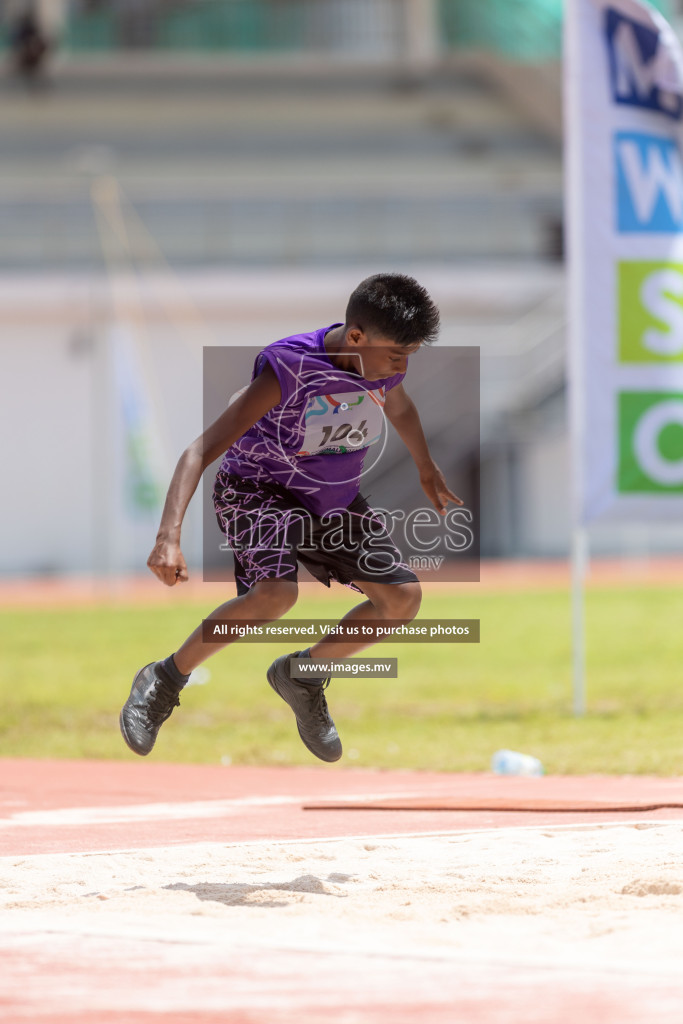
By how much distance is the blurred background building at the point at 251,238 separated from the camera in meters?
28.7

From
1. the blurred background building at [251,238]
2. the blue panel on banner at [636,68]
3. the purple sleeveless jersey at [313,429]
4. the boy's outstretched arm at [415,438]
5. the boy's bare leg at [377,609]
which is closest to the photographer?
the purple sleeveless jersey at [313,429]

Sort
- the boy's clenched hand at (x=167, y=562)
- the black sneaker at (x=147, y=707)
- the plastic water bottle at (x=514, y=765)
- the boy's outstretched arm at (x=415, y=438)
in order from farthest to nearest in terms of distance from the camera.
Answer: the plastic water bottle at (x=514, y=765)
the boy's outstretched arm at (x=415, y=438)
the black sneaker at (x=147, y=707)
the boy's clenched hand at (x=167, y=562)

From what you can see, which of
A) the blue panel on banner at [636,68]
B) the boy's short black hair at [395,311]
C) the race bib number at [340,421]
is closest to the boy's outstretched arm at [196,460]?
the race bib number at [340,421]

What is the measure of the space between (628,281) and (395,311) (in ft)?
17.0

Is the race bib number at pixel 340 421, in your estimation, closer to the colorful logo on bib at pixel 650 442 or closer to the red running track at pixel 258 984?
the red running track at pixel 258 984

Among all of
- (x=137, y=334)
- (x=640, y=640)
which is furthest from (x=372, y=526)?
(x=137, y=334)

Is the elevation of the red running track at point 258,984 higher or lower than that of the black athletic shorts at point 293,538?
lower

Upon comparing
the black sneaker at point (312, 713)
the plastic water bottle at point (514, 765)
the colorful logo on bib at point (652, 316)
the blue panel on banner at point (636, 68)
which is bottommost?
the plastic water bottle at point (514, 765)

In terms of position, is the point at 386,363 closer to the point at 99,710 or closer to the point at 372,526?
the point at 372,526

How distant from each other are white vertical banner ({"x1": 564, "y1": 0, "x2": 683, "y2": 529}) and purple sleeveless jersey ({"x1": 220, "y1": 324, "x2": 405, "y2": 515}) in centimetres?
443

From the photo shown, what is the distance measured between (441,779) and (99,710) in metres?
4.15

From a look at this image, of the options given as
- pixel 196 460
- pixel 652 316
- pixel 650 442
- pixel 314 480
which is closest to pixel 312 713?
pixel 314 480

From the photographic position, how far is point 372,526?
203 inches

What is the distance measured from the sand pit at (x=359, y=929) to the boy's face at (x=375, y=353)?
1.62 m
